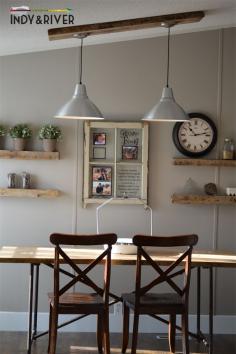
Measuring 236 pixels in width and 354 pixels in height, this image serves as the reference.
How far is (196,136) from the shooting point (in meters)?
5.28

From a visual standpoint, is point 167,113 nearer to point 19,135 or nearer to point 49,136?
point 49,136

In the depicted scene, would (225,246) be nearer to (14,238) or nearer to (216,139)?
(216,139)

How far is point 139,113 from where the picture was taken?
5.30 metres

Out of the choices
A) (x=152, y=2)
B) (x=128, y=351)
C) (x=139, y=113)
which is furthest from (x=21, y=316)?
(x=152, y=2)

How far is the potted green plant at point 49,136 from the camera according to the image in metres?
5.13

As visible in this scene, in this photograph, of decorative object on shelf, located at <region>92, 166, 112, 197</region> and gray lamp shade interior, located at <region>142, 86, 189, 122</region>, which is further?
decorative object on shelf, located at <region>92, 166, 112, 197</region>

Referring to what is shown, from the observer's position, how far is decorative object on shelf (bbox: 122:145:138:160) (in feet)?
17.3

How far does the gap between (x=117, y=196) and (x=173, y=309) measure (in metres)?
1.40

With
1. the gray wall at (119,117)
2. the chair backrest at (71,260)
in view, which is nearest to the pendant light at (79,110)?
the chair backrest at (71,260)

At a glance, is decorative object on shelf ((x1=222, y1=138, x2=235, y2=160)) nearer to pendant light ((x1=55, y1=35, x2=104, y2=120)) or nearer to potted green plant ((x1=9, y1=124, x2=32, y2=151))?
pendant light ((x1=55, y1=35, x2=104, y2=120))

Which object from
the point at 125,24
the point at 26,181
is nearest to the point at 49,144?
the point at 26,181

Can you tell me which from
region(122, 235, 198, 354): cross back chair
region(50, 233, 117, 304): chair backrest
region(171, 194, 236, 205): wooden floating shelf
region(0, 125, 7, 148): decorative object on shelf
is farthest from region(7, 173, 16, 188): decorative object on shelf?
region(122, 235, 198, 354): cross back chair

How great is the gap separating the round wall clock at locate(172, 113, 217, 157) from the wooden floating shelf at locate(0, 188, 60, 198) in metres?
1.20

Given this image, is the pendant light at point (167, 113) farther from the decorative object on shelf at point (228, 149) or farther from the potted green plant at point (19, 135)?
the potted green plant at point (19, 135)
